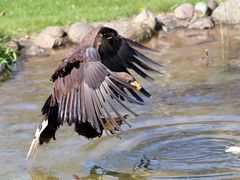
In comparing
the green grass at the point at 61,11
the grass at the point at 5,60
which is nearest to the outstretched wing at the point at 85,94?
the grass at the point at 5,60

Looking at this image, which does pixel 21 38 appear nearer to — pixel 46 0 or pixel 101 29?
pixel 46 0

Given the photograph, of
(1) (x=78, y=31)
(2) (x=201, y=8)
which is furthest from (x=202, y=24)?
(1) (x=78, y=31)

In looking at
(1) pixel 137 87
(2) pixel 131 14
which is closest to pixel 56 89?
(1) pixel 137 87

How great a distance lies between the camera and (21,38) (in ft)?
38.6

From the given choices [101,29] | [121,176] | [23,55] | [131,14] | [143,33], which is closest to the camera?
[121,176]

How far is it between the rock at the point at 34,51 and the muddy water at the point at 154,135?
3.49 ft

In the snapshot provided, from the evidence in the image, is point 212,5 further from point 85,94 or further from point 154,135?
point 85,94

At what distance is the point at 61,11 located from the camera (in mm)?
12992

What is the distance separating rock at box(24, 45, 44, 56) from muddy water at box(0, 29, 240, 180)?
106 cm

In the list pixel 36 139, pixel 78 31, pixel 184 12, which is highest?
pixel 184 12

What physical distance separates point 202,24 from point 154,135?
19.3 feet

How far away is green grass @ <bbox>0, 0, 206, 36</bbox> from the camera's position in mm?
12195

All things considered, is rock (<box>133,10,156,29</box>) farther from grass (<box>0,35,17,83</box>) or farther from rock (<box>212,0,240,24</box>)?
grass (<box>0,35,17,83</box>)

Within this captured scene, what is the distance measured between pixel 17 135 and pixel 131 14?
245 inches
